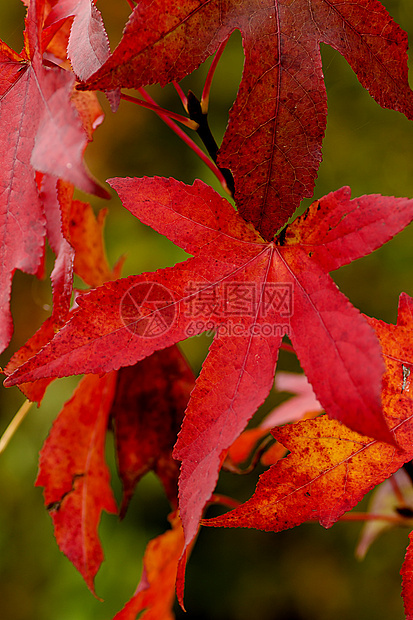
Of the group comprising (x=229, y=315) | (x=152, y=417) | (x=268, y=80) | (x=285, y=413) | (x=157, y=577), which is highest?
(x=268, y=80)

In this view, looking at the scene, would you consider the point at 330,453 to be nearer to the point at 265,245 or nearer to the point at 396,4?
Answer: the point at 265,245

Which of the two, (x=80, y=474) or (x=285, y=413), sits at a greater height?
(x=80, y=474)

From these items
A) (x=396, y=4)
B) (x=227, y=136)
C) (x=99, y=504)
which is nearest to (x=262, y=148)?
(x=227, y=136)

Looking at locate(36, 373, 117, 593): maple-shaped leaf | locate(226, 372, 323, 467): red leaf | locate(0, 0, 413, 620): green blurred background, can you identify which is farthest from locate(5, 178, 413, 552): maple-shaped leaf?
locate(0, 0, 413, 620): green blurred background

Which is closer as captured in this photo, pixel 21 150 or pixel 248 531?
pixel 21 150

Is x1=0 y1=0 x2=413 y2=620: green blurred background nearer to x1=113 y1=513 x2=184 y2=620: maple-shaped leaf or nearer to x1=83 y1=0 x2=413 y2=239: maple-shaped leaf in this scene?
x1=113 y1=513 x2=184 y2=620: maple-shaped leaf

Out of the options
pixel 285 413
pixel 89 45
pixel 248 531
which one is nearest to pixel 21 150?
pixel 89 45

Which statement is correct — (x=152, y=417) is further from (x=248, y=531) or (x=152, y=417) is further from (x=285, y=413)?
(x=248, y=531)

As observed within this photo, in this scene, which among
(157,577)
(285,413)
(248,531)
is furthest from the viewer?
(248,531)
